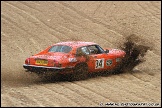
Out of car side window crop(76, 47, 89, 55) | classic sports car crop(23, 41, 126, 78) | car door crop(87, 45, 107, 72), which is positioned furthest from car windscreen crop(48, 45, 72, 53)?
car door crop(87, 45, 107, 72)

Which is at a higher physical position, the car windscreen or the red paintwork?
the car windscreen

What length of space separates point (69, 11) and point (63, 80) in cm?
1444

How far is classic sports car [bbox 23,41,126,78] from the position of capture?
12531 millimetres

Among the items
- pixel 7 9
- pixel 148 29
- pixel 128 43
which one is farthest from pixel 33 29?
pixel 128 43

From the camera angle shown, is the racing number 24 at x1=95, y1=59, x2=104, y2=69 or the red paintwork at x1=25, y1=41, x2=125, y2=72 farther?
the racing number 24 at x1=95, y1=59, x2=104, y2=69

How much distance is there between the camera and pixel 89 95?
36.0ft

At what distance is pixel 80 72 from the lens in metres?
13.1

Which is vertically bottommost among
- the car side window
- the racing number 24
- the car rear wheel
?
the car rear wheel

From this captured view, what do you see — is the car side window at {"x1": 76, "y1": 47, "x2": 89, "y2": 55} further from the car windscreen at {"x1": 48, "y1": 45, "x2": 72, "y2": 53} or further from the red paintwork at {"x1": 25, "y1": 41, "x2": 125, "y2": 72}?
the car windscreen at {"x1": 48, "y1": 45, "x2": 72, "y2": 53}

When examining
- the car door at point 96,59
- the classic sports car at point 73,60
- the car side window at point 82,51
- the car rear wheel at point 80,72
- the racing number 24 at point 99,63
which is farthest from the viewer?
the racing number 24 at point 99,63

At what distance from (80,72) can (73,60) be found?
50 centimetres

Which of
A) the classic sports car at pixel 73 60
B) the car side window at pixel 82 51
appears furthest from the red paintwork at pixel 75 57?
the car side window at pixel 82 51

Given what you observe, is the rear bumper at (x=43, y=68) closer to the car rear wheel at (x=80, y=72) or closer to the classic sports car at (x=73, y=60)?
the classic sports car at (x=73, y=60)

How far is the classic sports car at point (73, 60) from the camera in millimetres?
12531
